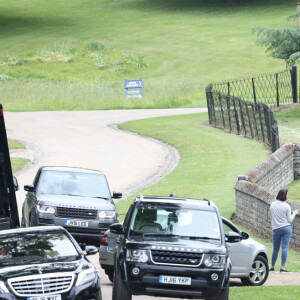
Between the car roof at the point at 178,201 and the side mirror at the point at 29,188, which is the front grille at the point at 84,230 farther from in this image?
the car roof at the point at 178,201

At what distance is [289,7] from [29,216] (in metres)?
95.2

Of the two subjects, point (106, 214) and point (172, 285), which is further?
Result: point (106, 214)

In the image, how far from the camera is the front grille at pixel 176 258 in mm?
12500

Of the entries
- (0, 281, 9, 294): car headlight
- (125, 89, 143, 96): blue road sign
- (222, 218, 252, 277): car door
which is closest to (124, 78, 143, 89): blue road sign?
(125, 89, 143, 96): blue road sign

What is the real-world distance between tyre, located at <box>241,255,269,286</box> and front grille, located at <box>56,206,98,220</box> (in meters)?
4.03

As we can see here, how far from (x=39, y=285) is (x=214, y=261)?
275cm

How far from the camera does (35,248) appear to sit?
1248 centimetres

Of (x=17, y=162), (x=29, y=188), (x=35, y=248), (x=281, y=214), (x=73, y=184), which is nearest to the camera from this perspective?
(x=35, y=248)

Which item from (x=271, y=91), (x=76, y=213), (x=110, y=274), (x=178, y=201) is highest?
(x=178, y=201)

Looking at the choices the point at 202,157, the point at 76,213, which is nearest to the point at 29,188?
the point at 76,213

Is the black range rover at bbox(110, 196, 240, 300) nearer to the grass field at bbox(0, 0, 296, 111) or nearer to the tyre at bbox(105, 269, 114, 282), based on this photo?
the tyre at bbox(105, 269, 114, 282)

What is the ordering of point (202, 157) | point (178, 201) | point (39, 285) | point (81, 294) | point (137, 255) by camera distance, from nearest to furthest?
point (39, 285)
point (81, 294)
point (137, 255)
point (178, 201)
point (202, 157)

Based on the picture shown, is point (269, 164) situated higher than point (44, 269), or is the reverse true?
point (44, 269)

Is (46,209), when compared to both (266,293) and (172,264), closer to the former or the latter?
(266,293)
